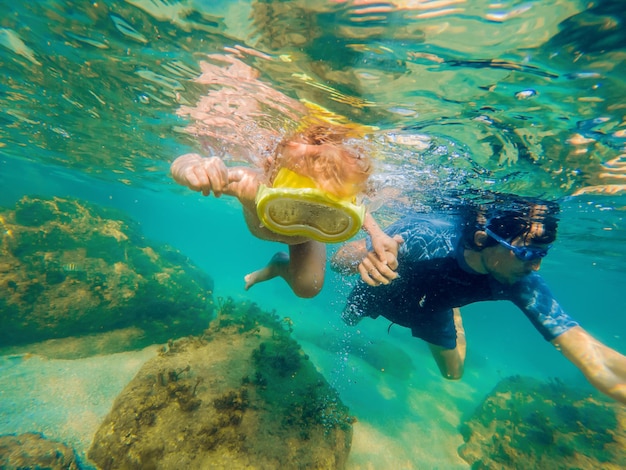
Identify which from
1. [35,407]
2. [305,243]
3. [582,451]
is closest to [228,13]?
[305,243]

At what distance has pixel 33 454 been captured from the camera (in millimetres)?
4570

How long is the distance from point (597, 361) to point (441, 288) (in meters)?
2.49

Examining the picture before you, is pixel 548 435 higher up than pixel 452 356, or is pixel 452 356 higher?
pixel 452 356

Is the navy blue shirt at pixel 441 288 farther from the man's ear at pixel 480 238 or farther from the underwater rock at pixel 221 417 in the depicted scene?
the underwater rock at pixel 221 417

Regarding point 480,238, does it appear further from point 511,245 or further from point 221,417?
point 221,417

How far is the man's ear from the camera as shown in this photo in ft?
18.3

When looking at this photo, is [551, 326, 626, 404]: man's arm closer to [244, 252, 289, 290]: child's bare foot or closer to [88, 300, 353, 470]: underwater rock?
[88, 300, 353, 470]: underwater rock

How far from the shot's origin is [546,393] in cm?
1373

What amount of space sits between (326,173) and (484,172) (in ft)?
28.8

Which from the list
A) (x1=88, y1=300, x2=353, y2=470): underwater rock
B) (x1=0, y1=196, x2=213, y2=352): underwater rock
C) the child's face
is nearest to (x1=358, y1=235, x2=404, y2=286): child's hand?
the child's face

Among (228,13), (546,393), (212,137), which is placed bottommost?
(546,393)

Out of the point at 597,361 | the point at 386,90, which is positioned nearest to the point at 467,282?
the point at 597,361

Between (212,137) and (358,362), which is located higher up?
(212,137)

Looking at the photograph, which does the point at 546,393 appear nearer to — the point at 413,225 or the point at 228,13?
the point at 413,225
